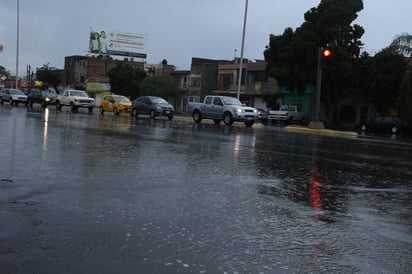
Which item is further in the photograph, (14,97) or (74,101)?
(14,97)

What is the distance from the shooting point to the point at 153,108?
36.8 meters

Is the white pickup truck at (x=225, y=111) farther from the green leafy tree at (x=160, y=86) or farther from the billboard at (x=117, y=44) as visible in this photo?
the billboard at (x=117, y=44)

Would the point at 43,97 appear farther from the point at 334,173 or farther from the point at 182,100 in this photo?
the point at 334,173

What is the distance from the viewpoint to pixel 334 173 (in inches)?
405

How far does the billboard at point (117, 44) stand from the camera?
9256 centimetres

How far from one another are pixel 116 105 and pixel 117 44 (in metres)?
54.8

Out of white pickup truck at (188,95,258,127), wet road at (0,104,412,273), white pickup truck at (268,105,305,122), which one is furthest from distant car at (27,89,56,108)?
wet road at (0,104,412,273)

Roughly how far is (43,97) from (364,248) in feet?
155

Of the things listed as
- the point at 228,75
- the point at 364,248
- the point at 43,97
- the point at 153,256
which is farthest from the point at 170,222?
the point at 228,75

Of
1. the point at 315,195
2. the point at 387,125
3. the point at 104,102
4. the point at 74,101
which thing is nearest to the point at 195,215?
the point at 315,195

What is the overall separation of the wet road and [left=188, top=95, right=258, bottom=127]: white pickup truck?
64.3ft

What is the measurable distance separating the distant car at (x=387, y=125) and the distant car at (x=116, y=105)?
1946 cm

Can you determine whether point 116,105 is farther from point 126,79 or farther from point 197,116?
point 126,79

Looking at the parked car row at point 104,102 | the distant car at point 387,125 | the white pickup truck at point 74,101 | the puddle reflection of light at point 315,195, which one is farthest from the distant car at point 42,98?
the puddle reflection of light at point 315,195
